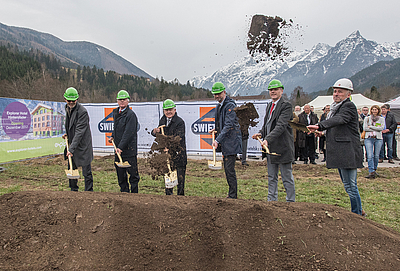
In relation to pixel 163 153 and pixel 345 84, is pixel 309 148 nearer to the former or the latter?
pixel 345 84

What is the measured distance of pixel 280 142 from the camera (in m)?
4.19

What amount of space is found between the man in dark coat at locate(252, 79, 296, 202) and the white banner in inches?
245

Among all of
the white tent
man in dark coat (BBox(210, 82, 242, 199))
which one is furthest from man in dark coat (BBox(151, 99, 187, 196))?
the white tent

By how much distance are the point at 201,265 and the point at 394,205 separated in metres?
4.60

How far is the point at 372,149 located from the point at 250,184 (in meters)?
3.69

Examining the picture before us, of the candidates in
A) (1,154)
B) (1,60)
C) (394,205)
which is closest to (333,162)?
(394,205)

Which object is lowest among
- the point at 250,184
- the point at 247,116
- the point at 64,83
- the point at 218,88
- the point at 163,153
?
the point at 250,184

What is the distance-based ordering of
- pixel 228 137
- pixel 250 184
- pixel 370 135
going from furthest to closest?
1. pixel 370 135
2. pixel 250 184
3. pixel 228 137

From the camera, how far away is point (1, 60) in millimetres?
67938

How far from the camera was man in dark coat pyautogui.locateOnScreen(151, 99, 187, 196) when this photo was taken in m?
4.94

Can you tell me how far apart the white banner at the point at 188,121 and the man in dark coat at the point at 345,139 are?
6637 mm

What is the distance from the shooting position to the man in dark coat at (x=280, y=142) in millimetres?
4129

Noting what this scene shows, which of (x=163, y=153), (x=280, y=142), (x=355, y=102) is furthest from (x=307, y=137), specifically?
(x=355, y=102)

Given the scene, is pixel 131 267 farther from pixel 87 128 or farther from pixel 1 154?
pixel 1 154
